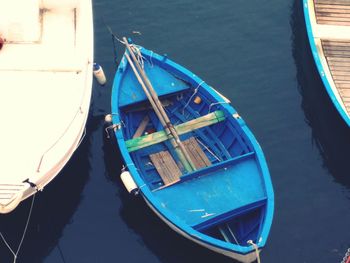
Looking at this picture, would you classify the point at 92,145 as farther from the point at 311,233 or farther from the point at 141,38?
the point at 311,233

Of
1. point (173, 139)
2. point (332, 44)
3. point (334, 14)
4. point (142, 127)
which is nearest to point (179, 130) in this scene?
point (173, 139)

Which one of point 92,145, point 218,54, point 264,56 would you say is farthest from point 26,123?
point 264,56

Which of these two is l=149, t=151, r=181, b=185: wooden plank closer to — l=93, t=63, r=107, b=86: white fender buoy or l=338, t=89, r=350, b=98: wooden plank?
l=93, t=63, r=107, b=86: white fender buoy

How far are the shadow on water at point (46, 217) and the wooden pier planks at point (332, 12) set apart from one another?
13842mm

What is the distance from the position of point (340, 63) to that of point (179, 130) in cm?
878

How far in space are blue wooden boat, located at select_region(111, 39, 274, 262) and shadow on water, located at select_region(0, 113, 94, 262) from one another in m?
2.83

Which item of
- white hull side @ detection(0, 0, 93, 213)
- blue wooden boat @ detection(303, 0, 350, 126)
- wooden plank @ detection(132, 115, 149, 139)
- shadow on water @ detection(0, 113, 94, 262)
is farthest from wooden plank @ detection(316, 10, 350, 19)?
shadow on water @ detection(0, 113, 94, 262)

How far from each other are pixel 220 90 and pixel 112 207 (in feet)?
26.5

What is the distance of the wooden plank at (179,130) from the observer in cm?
1980

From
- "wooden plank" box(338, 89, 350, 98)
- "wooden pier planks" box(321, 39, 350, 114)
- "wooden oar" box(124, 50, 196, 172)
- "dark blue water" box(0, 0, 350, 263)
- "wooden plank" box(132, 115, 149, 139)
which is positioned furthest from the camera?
"wooden pier planks" box(321, 39, 350, 114)

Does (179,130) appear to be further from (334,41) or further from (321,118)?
(334,41)

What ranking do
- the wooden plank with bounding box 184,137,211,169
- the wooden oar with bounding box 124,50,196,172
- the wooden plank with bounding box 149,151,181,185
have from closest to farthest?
the wooden plank with bounding box 149,151,181,185
the wooden oar with bounding box 124,50,196,172
the wooden plank with bounding box 184,137,211,169

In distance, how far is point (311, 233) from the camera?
64.4 ft

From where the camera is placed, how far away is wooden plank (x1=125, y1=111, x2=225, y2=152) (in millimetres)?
19800
